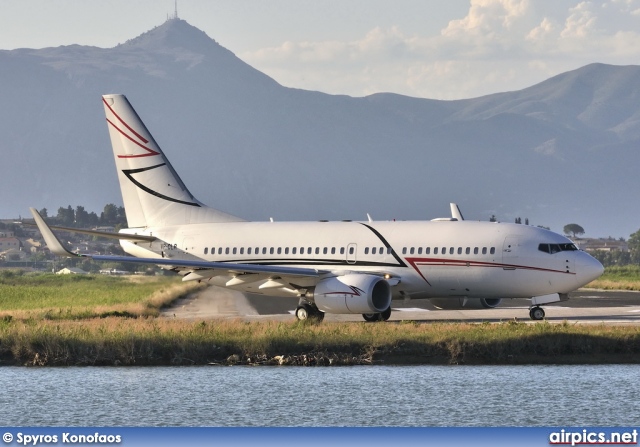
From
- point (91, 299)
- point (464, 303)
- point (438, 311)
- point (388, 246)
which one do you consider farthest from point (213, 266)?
point (91, 299)

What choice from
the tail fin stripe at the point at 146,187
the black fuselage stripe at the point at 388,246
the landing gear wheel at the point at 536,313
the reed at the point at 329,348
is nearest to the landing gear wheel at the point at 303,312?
the black fuselage stripe at the point at 388,246

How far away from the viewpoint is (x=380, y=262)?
46750 millimetres

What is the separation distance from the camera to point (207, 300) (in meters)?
64.8

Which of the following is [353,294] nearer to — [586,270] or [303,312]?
[303,312]

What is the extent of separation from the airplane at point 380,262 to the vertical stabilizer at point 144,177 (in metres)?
2.16

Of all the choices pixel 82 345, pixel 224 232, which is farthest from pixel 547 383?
pixel 224 232

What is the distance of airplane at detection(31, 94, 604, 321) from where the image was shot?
146 feet

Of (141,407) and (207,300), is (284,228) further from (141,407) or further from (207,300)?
(141,407)

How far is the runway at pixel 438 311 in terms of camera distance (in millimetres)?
47156

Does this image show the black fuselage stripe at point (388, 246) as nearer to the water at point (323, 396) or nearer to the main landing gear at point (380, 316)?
the main landing gear at point (380, 316)

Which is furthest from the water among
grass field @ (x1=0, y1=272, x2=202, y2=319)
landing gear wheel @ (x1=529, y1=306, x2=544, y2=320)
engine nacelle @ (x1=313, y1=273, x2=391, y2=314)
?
grass field @ (x1=0, y1=272, x2=202, y2=319)

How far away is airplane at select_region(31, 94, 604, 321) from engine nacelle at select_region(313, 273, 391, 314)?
4 cm
